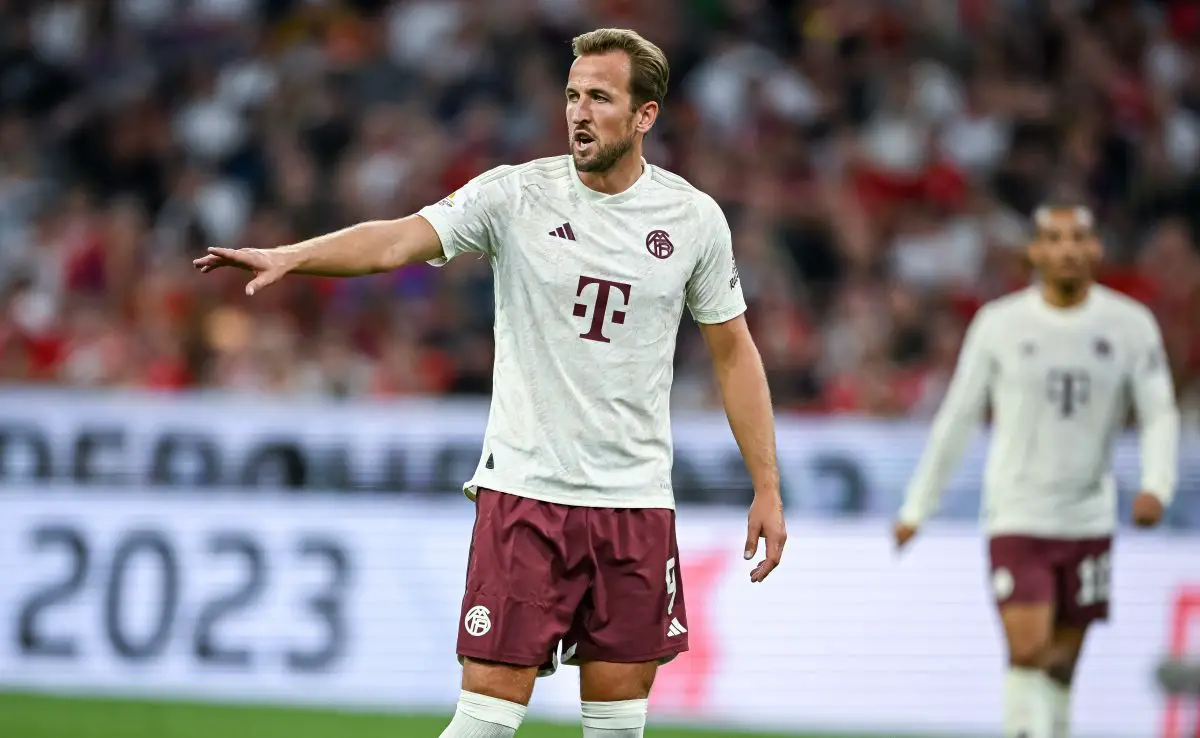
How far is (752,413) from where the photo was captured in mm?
6031

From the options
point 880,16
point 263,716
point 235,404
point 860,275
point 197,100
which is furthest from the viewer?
point 880,16

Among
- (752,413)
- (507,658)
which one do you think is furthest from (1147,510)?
(507,658)

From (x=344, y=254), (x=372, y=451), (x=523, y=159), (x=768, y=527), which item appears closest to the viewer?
(x=344, y=254)

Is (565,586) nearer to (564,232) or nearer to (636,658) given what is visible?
(636,658)

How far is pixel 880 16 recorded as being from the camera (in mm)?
15398

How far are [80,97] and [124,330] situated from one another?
3.28 meters

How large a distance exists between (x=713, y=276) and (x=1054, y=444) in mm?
3260

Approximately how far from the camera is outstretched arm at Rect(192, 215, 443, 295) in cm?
509

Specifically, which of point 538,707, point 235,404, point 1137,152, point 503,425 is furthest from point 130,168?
point 503,425

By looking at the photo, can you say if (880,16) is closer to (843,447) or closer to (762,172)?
(762,172)

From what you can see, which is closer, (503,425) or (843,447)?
(503,425)

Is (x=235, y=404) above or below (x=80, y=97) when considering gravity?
below

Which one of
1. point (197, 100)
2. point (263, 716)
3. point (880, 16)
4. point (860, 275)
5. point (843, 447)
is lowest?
point (263, 716)

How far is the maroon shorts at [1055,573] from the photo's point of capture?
339 inches
